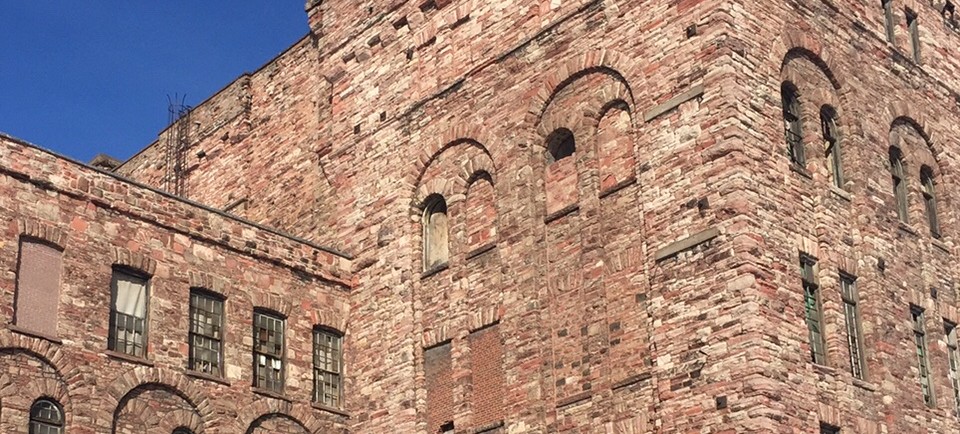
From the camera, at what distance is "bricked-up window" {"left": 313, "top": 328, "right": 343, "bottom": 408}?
1077 inches

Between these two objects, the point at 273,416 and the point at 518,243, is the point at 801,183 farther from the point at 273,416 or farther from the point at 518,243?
the point at 273,416

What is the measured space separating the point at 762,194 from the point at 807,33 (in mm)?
4063

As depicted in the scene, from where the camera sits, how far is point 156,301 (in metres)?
24.8

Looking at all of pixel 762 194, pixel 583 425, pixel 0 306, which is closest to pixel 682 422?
pixel 583 425

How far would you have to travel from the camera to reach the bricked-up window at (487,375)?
81.8ft

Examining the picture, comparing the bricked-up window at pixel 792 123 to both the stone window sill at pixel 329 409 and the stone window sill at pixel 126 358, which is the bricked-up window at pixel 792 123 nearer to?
the stone window sill at pixel 329 409

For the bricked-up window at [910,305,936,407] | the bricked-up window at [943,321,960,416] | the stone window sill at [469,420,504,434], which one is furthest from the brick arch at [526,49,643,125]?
the bricked-up window at [943,321,960,416]

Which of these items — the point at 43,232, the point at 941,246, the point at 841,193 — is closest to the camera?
the point at 43,232

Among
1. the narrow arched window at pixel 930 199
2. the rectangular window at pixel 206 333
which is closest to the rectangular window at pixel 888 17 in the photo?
the narrow arched window at pixel 930 199

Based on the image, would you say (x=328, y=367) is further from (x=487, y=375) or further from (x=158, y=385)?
(x=158, y=385)

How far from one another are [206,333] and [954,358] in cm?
1421

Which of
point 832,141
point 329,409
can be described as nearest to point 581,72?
point 832,141

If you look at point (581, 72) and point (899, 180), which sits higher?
point (581, 72)

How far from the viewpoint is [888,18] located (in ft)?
91.0
